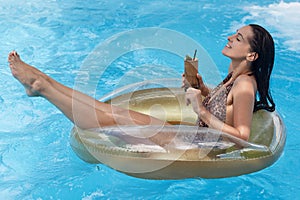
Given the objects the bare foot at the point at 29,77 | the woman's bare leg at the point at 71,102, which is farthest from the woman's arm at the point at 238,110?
the bare foot at the point at 29,77

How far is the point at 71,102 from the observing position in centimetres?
297

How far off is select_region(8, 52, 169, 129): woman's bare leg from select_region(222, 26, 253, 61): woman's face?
0.70 meters

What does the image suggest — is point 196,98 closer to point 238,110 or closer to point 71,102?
point 238,110

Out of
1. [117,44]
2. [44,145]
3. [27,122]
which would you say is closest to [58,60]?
[117,44]

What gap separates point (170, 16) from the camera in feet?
21.6

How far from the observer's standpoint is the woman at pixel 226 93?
2836 millimetres

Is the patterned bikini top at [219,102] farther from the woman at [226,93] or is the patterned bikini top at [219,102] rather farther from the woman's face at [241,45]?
the woman's face at [241,45]

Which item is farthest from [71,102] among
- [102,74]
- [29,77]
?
[102,74]

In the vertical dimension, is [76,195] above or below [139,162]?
below

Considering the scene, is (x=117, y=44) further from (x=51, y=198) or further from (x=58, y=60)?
(x=51, y=198)

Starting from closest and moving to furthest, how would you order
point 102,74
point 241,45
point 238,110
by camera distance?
point 238,110 → point 241,45 → point 102,74

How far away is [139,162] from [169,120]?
0.82m

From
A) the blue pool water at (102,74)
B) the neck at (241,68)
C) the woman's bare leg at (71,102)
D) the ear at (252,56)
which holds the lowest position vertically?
the blue pool water at (102,74)

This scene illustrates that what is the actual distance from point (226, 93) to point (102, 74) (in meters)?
2.35
